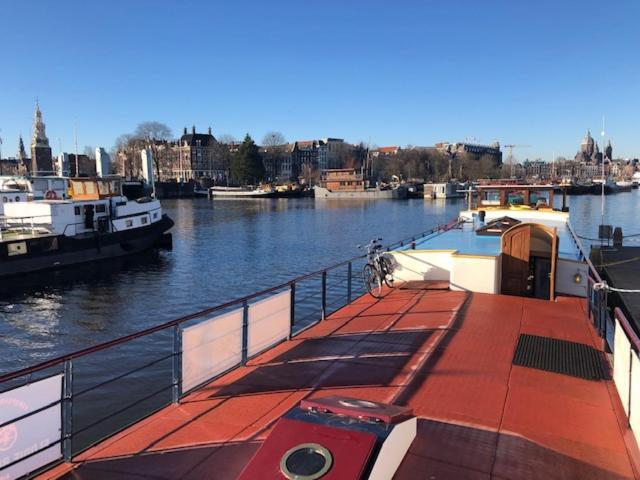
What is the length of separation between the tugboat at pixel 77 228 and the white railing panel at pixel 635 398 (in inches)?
1094

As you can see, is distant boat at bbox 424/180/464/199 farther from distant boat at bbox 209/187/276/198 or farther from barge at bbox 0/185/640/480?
barge at bbox 0/185/640/480

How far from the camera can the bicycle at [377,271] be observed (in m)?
12.4

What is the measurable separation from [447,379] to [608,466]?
2.25 m

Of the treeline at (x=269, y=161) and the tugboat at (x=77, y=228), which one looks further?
the treeline at (x=269, y=161)

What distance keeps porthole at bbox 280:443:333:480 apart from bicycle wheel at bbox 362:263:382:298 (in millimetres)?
9078

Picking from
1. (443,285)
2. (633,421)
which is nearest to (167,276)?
(443,285)

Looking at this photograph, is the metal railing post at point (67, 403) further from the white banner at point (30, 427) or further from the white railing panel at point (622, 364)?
the white railing panel at point (622, 364)

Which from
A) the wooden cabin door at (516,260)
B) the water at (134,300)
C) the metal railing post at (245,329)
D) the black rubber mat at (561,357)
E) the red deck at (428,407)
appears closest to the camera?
the red deck at (428,407)

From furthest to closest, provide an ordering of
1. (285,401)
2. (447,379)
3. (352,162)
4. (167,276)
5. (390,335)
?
(352,162)
(167,276)
(390,335)
(447,379)
(285,401)

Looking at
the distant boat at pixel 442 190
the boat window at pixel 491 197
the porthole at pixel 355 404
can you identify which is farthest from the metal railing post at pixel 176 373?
the distant boat at pixel 442 190

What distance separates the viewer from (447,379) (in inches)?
260

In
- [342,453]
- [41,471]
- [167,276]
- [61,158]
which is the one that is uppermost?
[61,158]

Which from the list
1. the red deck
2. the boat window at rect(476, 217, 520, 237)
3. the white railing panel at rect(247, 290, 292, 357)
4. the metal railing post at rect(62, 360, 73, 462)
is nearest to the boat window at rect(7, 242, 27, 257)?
the red deck

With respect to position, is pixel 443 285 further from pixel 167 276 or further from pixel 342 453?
pixel 167 276
